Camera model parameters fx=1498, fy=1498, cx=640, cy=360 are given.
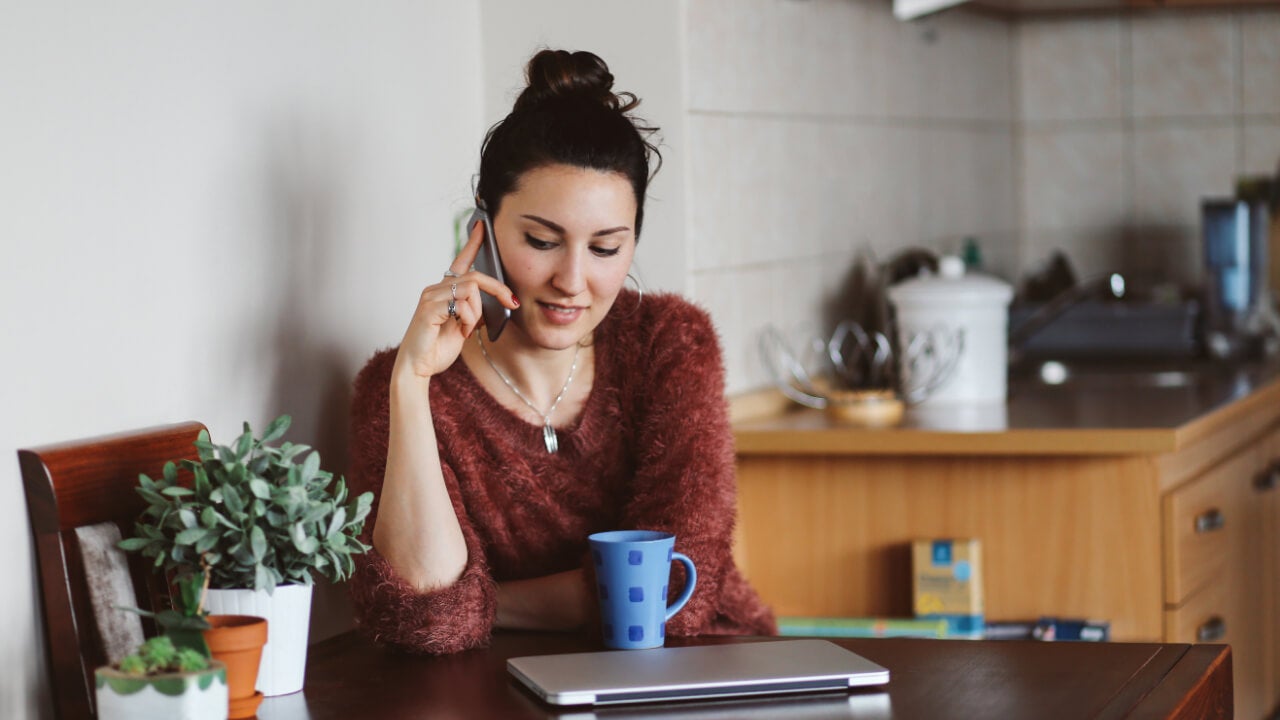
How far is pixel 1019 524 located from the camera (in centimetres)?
204

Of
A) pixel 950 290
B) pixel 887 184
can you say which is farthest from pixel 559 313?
pixel 887 184

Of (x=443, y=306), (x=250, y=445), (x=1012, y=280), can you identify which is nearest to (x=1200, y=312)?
(x=1012, y=280)

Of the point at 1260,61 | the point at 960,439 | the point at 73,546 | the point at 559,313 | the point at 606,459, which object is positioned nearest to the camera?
the point at 73,546

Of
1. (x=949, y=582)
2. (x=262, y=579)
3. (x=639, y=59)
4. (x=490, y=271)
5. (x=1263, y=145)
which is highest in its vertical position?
(x=639, y=59)

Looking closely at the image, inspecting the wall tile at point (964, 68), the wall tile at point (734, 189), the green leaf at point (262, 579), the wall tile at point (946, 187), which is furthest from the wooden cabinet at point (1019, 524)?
the green leaf at point (262, 579)

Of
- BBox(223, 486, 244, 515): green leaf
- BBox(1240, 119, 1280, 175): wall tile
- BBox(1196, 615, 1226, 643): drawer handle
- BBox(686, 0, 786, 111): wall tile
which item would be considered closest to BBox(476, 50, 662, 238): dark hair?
BBox(223, 486, 244, 515): green leaf

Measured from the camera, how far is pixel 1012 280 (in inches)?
135

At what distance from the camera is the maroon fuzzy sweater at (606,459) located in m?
1.45

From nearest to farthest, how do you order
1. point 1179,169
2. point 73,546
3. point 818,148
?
point 73,546 < point 818,148 < point 1179,169

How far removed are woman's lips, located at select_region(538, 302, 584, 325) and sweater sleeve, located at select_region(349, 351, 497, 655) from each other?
174 millimetres

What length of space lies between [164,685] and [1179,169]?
296 cm

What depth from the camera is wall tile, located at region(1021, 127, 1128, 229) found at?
3.46 m

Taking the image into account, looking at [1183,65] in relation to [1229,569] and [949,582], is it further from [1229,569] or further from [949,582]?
[949,582]

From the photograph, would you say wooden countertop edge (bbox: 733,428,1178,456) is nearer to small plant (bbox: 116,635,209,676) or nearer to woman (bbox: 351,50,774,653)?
woman (bbox: 351,50,774,653)
